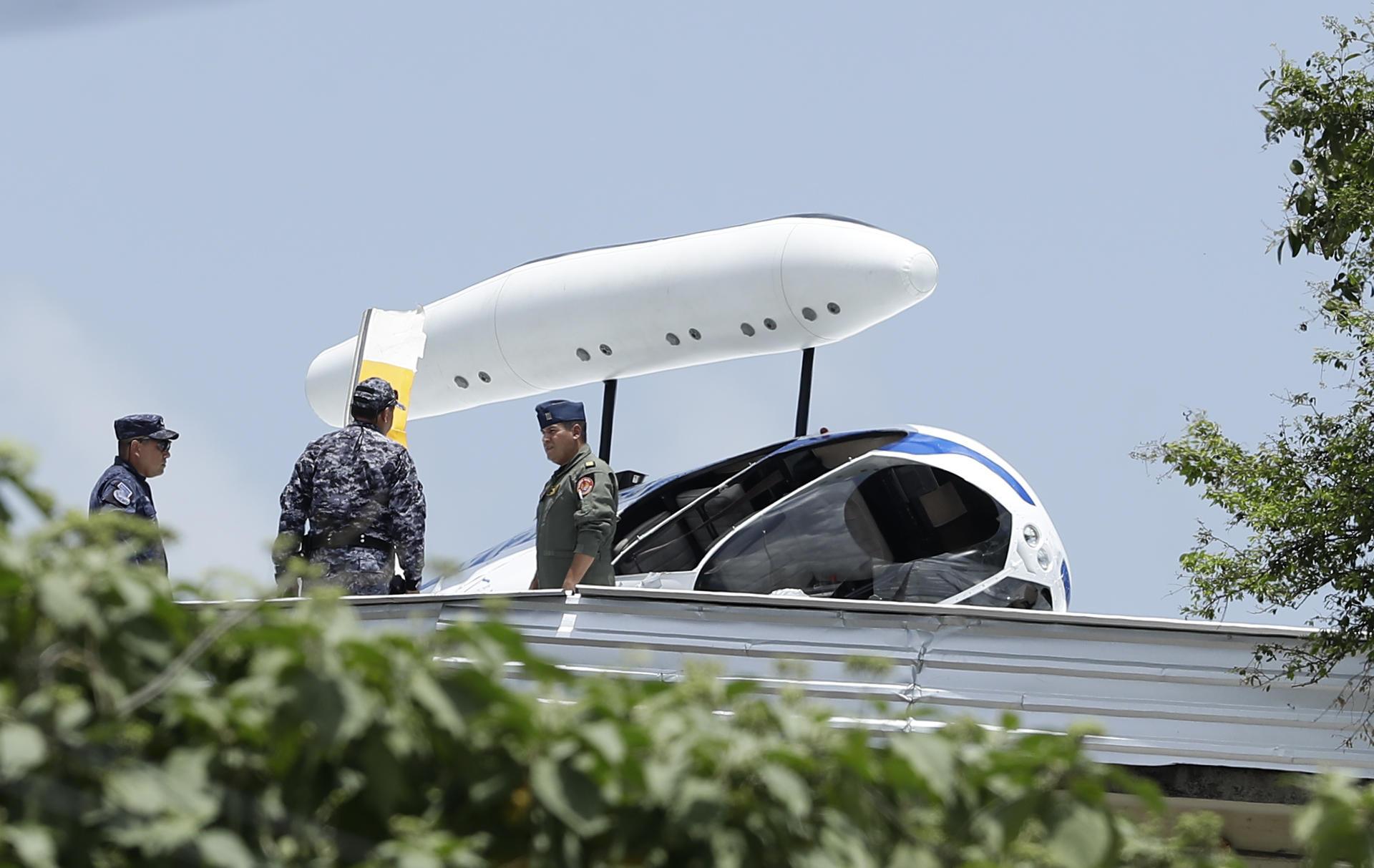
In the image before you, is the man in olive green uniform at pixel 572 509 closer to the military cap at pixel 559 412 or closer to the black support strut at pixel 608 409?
the military cap at pixel 559 412

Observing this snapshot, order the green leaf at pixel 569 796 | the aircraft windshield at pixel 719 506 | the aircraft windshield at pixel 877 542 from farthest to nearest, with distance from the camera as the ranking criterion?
the aircraft windshield at pixel 719 506 < the aircraft windshield at pixel 877 542 < the green leaf at pixel 569 796

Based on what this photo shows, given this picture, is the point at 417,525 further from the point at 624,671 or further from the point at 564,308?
the point at 564,308

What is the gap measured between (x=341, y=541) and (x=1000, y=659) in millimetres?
3027

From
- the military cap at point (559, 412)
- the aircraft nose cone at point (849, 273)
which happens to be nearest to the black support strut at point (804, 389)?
the aircraft nose cone at point (849, 273)

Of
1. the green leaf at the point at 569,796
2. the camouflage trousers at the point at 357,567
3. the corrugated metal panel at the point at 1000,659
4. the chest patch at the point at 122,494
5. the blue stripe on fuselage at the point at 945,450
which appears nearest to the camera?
the green leaf at the point at 569,796

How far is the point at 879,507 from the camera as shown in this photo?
10.1 meters

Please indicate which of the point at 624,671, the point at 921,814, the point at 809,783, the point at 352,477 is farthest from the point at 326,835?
the point at 352,477

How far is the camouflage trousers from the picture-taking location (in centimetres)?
730

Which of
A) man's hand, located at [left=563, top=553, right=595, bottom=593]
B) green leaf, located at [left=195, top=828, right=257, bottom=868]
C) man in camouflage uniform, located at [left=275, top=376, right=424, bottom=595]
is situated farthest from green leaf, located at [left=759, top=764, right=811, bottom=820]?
man in camouflage uniform, located at [left=275, top=376, right=424, bottom=595]

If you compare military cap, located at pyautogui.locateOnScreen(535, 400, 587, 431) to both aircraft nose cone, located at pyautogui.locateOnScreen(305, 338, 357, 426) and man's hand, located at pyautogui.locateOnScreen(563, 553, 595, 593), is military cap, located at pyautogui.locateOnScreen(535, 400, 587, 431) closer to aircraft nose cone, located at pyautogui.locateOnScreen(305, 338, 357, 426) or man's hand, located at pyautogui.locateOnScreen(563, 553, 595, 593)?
man's hand, located at pyautogui.locateOnScreen(563, 553, 595, 593)

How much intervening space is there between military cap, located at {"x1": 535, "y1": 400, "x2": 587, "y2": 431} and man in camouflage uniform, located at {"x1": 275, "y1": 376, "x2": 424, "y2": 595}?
0.72 meters

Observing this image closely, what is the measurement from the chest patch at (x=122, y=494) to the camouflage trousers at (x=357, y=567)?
0.93m

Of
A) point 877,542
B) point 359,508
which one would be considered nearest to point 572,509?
point 359,508

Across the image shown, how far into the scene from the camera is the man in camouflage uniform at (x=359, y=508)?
732cm
